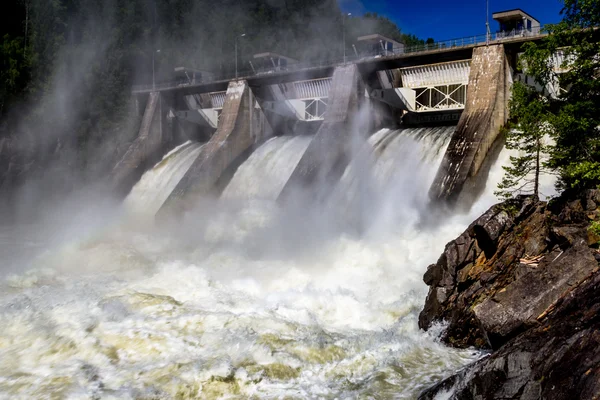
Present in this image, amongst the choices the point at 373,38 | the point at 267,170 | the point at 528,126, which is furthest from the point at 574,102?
the point at 373,38

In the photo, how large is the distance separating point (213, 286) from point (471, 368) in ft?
22.3

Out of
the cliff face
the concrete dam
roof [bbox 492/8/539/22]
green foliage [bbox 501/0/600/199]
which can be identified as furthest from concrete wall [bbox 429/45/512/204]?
the cliff face

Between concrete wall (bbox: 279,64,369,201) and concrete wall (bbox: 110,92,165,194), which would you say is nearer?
concrete wall (bbox: 279,64,369,201)

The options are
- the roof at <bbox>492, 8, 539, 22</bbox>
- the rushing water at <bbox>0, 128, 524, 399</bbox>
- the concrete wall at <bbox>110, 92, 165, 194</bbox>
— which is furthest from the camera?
the concrete wall at <bbox>110, 92, 165, 194</bbox>

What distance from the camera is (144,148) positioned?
2684cm

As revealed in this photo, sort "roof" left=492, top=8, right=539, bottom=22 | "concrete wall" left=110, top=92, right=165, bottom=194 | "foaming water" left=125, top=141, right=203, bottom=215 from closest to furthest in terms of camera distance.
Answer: "roof" left=492, top=8, right=539, bottom=22
"foaming water" left=125, top=141, right=203, bottom=215
"concrete wall" left=110, top=92, right=165, bottom=194

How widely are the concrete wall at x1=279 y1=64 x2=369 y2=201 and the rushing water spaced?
2.33 feet

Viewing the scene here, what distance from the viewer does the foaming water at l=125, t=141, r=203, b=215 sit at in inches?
925

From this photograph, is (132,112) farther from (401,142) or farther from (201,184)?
(401,142)

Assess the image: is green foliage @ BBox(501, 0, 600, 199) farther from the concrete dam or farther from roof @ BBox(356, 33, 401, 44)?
roof @ BBox(356, 33, 401, 44)

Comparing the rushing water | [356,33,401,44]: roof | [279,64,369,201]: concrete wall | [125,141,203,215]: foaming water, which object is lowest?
the rushing water

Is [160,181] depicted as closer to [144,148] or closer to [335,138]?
[144,148]

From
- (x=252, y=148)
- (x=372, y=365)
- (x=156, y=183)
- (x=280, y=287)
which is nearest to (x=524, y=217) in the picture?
(x=372, y=365)

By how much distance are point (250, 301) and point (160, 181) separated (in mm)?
15828
